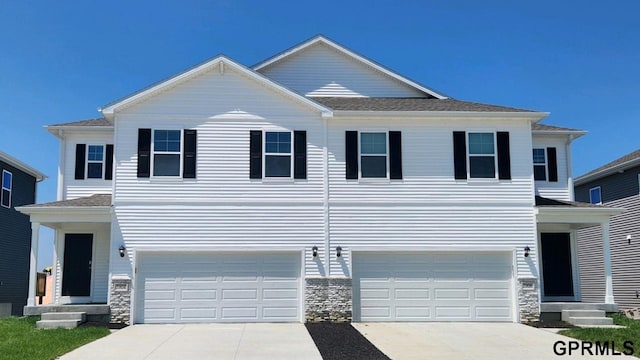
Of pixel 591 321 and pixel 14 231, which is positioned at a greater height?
pixel 14 231

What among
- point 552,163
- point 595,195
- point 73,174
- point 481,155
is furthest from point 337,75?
point 595,195

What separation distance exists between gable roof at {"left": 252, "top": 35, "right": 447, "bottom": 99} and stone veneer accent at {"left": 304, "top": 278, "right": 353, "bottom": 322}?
7163 millimetres

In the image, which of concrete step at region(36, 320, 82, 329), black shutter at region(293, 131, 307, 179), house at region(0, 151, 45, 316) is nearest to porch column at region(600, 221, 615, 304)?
black shutter at region(293, 131, 307, 179)

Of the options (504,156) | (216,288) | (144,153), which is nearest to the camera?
(216,288)

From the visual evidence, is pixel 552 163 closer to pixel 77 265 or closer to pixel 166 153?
pixel 166 153

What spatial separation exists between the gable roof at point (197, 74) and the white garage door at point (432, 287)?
4.66 m

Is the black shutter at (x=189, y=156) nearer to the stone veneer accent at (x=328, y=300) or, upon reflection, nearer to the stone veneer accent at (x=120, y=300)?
the stone veneer accent at (x=120, y=300)

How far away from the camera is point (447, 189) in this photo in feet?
56.8

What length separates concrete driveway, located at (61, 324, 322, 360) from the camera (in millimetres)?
11359

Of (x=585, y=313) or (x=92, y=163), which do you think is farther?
(x=92, y=163)

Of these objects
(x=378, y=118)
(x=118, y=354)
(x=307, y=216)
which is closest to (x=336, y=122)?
(x=378, y=118)

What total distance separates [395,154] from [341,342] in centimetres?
626

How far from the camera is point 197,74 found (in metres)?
17.2

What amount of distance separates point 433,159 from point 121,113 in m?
8.82
